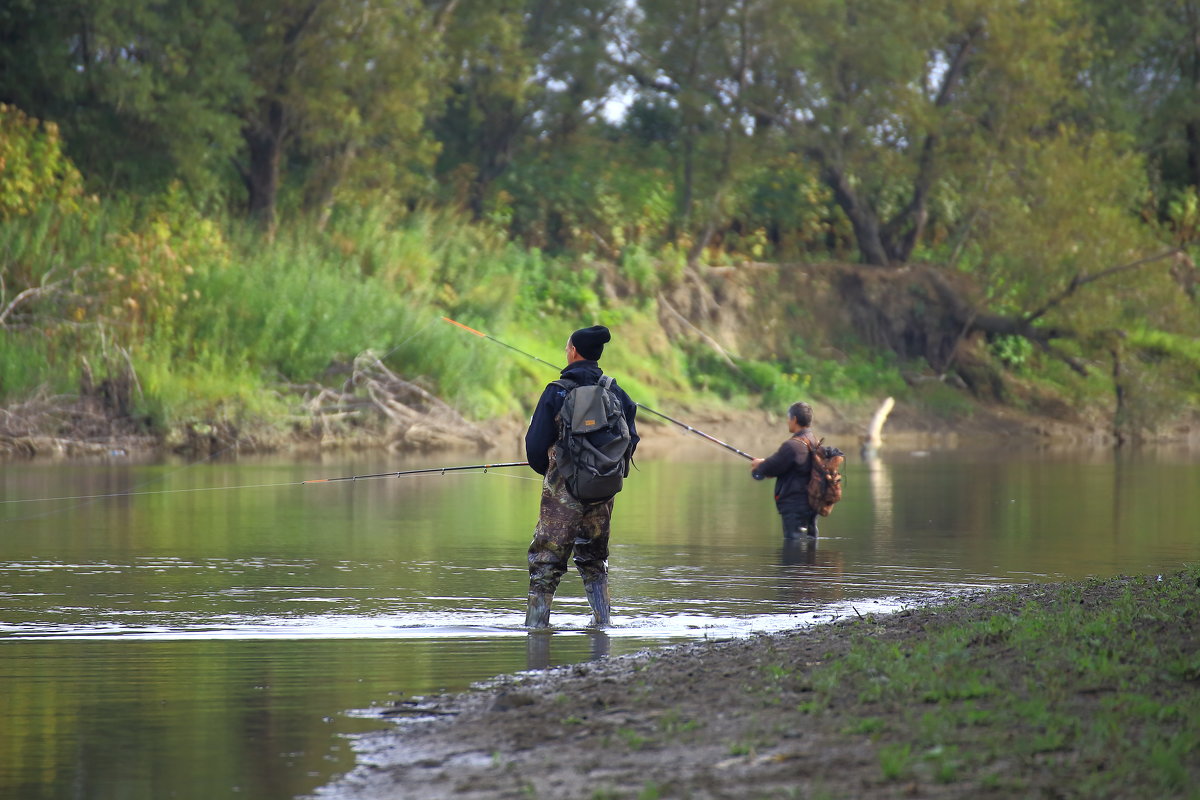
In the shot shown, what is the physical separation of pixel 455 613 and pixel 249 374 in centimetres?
1815

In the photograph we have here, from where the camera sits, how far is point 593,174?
133ft

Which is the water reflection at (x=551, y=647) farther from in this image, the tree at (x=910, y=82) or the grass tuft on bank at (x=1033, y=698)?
the tree at (x=910, y=82)

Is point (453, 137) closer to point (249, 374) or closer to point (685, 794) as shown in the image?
point (249, 374)

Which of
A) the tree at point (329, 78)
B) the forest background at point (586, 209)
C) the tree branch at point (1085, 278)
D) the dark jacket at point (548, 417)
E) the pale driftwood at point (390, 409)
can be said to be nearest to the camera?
the dark jacket at point (548, 417)

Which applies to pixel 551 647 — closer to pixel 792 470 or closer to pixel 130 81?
pixel 792 470

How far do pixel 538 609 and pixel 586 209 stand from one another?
3115 cm

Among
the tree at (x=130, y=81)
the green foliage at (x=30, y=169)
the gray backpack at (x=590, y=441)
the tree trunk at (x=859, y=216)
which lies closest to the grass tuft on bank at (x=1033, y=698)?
the gray backpack at (x=590, y=441)

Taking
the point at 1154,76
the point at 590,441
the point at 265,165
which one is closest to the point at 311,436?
the point at 265,165

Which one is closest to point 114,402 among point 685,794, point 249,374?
point 249,374

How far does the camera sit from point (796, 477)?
14.3 meters

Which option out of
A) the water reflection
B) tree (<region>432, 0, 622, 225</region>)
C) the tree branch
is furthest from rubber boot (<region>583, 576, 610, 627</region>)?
tree (<region>432, 0, 622, 225</region>)

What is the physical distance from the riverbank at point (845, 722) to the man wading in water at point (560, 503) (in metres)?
1.26

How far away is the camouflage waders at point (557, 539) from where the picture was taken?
9.26 meters

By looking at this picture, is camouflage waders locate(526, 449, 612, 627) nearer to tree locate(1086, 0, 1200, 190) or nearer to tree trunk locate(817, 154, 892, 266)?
tree trunk locate(817, 154, 892, 266)
